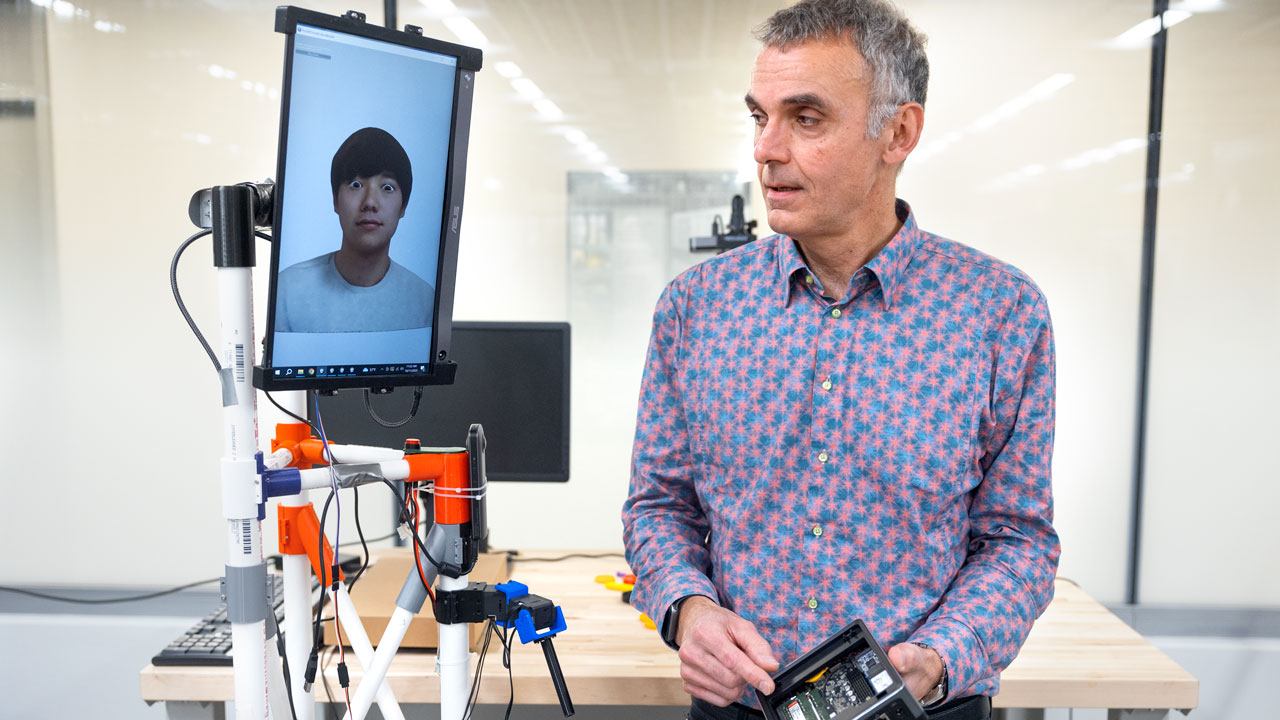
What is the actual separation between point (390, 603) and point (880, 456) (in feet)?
2.95

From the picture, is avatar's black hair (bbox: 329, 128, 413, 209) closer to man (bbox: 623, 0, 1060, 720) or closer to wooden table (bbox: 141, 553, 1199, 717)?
man (bbox: 623, 0, 1060, 720)

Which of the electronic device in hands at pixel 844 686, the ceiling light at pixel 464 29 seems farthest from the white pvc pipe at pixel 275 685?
the ceiling light at pixel 464 29

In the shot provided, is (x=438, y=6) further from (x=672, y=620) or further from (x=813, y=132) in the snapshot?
(x=672, y=620)

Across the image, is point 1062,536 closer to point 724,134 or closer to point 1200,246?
point 1200,246

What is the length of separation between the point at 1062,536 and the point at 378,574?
2.20 m

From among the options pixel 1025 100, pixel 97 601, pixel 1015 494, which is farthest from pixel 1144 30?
pixel 97 601

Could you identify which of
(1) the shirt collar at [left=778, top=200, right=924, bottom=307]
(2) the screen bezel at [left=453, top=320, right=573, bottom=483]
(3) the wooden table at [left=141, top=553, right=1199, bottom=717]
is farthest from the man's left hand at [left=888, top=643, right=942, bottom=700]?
(2) the screen bezel at [left=453, top=320, right=573, bottom=483]

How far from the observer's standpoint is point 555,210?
2.82m

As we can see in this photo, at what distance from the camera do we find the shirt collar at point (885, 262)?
1.14 m

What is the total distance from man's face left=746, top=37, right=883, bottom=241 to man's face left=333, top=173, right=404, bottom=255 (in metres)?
0.47

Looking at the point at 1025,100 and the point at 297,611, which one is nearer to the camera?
the point at 297,611

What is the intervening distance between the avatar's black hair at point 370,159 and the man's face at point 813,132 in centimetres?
A: 45

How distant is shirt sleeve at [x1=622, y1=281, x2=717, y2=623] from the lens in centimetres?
120

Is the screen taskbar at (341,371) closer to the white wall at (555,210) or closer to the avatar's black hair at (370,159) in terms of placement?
the avatar's black hair at (370,159)
